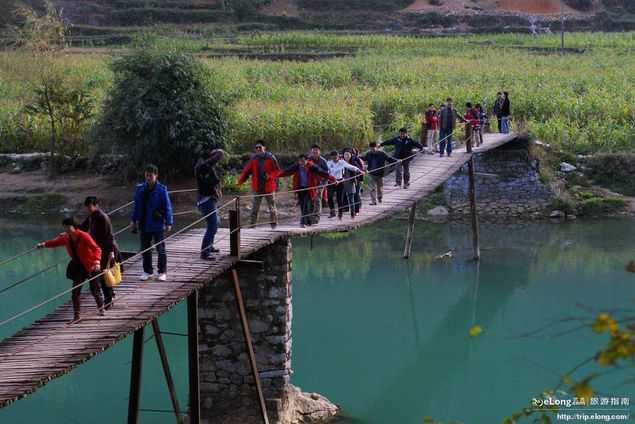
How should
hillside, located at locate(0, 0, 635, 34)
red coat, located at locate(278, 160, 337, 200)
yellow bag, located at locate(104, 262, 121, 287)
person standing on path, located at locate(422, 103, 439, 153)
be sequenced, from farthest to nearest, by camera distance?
hillside, located at locate(0, 0, 635, 34)
person standing on path, located at locate(422, 103, 439, 153)
red coat, located at locate(278, 160, 337, 200)
yellow bag, located at locate(104, 262, 121, 287)

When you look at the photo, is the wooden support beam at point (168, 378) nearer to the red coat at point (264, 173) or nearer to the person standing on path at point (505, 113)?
the red coat at point (264, 173)

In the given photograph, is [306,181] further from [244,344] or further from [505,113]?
[505,113]

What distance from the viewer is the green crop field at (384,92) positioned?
26.5 metres

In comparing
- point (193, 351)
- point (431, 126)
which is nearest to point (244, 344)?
point (193, 351)

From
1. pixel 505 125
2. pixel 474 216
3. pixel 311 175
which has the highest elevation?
pixel 311 175

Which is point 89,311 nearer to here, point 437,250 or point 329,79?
point 437,250

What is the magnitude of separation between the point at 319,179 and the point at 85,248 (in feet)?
17.0

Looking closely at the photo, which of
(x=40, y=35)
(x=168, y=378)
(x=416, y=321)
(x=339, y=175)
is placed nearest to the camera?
(x=168, y=378)

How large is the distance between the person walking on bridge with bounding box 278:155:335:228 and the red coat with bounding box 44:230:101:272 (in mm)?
4303

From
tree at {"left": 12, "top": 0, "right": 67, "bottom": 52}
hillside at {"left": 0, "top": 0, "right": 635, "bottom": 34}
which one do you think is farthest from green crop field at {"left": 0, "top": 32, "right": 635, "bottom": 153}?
hillside at {"left": 0, "top": 0, "right": 635, "bottom": 34}

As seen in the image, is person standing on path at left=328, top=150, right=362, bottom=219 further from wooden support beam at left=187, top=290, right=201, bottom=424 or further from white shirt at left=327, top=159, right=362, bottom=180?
wooden support beam at left=187, top=290, right=201, bottom=424

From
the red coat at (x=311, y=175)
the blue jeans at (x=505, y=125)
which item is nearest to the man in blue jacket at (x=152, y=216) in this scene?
the red coat at (x=311, y=175)

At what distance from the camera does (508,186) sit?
81.5 ft

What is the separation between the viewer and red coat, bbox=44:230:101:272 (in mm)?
8445
